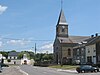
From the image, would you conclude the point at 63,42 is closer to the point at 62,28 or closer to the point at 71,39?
the point at 71,39

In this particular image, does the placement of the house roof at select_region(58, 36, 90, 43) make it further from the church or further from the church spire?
the church spire

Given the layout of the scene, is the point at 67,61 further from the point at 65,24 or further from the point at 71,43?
the point at 65,24

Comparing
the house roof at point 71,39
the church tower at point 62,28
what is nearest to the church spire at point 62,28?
the church tower at point 62,28

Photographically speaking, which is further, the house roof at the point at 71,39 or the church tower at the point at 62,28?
the church tower at the point at 62,28

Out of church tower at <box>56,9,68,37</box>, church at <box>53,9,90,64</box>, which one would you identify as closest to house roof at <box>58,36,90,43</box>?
church at <box>53,9,90,64</box>

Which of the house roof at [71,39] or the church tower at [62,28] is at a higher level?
the church tower at [62,28]

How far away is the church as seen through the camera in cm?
Answer: 12206

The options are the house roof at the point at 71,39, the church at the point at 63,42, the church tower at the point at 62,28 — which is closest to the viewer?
the church at the point at 63,42

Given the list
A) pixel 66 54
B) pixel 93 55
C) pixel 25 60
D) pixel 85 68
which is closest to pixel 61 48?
pixel 66 54

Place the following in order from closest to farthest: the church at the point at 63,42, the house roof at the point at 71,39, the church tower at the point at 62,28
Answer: the church at the point at 63,42
the house roof at the point at 71,39
the church tower at the point at 62,28

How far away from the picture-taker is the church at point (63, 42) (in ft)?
400

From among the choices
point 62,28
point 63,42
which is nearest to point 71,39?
point 63,42

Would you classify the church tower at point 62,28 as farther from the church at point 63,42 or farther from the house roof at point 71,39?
the house roof at point 71,39

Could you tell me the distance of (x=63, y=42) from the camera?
12294cm
